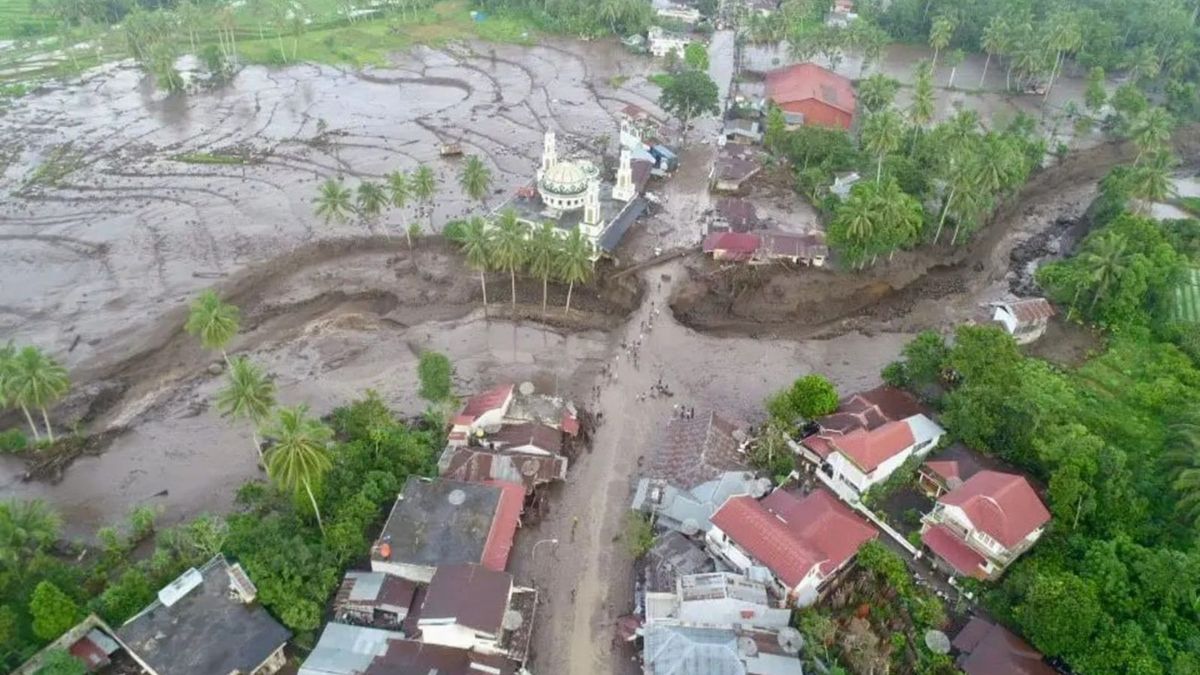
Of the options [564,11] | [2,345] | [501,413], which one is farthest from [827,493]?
[564,11]

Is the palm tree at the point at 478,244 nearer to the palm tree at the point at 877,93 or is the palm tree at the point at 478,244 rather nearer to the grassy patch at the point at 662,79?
the palm tree at the point at 877,93

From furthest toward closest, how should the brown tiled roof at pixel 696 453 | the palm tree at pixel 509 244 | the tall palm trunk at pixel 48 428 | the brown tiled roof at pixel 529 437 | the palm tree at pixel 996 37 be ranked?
the palm tree at pixel 996 37, the palm tree at pixel 509 244, the tall palm trunk at pixel 48 428, the brown tiled roof at pixel 529 437, the brown tiled roof at pixel 696 453

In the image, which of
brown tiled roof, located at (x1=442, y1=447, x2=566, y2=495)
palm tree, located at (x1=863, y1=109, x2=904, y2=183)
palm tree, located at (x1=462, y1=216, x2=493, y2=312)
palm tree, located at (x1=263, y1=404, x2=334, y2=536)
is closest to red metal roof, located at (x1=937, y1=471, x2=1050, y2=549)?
brown tiled roof, located at (x1=442, y1=447, x2=566, y2=495)

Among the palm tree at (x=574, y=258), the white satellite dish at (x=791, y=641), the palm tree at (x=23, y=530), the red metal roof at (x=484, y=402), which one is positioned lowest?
the white satellite dish at (x=791, y=641)

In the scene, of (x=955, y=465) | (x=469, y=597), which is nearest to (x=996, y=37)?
(x=955, y=465)

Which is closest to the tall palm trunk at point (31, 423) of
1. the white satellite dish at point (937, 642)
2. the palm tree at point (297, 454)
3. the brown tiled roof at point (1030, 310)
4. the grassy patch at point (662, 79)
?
the palm tree at point (297, 454)

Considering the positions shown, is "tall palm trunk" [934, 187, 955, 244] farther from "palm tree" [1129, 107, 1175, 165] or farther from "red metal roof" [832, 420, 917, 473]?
"red metal roof" [832, 420, 917, 473]
